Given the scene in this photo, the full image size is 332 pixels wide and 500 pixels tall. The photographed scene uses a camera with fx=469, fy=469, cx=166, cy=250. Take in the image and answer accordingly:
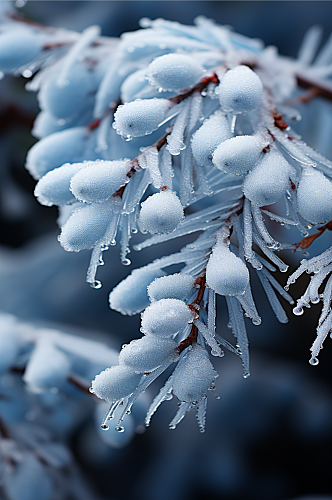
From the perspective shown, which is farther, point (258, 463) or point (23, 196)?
point (23, 196)

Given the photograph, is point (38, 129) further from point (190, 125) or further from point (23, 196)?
point (23, 196)

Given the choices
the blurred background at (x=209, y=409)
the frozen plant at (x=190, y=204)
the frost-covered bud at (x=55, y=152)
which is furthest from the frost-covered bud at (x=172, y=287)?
the blurred background at (x=209, y=409)

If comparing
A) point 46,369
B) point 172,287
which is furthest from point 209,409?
point 172,287

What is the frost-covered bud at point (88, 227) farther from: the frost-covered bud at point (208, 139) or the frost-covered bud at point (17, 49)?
the frost-covered bud at point (17, 49)

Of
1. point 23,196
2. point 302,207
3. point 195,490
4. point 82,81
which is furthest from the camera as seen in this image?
point 23,196

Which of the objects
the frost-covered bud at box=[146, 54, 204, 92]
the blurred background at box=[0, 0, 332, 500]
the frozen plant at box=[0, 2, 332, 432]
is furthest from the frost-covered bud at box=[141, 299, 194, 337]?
the blurred background at box=[0, 0, 332, 500]

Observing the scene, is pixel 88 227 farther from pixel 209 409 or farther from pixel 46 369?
pixel 209 409

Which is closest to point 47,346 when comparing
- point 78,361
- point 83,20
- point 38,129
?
point 78,361
